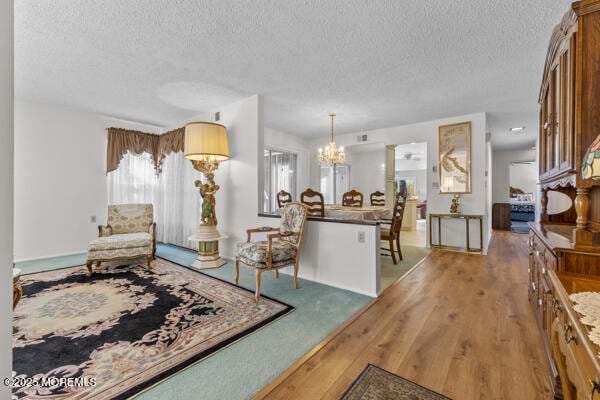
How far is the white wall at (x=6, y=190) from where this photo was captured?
0.65 metres

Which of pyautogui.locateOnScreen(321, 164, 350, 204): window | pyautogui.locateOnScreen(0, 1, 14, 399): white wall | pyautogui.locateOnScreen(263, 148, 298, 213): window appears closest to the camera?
pyautogui.locateOnScreen(0, 1, 14, 399): white wall

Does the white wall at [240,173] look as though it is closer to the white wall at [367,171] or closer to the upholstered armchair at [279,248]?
the upholstered armchair at [279,248]

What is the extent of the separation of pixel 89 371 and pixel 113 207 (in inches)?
114

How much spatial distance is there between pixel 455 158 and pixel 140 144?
5955 mm

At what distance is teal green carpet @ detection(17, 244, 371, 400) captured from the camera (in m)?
1.38

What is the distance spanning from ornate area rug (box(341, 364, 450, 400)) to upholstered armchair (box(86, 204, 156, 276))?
10.5ft

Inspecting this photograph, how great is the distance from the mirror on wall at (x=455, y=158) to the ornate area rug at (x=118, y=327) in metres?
3.87

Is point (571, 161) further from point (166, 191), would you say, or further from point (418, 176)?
point (418, 176)

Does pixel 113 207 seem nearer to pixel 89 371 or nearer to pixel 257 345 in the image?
pixel 89 371

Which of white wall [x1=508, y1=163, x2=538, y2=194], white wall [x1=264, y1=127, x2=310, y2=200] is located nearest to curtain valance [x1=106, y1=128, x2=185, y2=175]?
white wall [x1=264, y1=127, x2=310, y2=200]

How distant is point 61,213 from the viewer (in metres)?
4.16

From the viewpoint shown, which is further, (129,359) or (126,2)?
(126,2)

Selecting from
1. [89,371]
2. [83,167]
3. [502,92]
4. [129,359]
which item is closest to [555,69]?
[502,92]

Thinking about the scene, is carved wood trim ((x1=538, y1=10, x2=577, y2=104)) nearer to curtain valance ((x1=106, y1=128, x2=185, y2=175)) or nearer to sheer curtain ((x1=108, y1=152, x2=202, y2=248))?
sheer curtain ((x1=108, y1=152, x2=202, y2=248))
